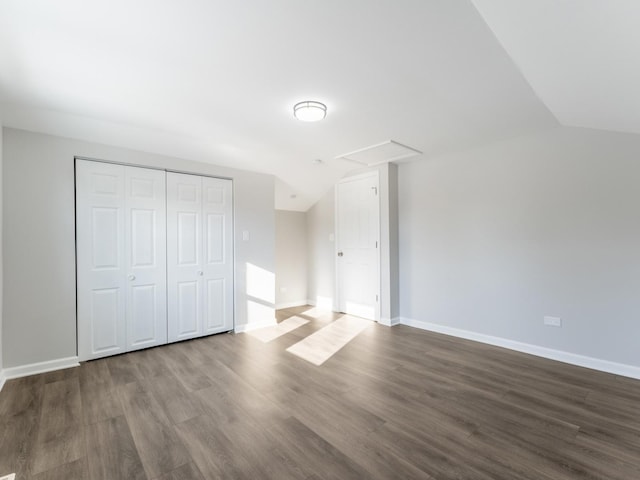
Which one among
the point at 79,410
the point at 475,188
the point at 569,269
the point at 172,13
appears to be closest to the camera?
the point at 172,13

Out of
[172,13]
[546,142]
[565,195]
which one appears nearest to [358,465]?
[172,13]

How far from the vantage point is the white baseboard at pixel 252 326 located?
4223 millimetres

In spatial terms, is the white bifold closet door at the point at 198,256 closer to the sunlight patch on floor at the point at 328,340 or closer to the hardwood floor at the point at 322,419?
the hardwood floor at the point at 322,419

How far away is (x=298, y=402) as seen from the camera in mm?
2383

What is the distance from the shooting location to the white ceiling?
1517mm

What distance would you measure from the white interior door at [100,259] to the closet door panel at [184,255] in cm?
50

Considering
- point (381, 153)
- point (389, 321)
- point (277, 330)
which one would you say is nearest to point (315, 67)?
point (381, 153)

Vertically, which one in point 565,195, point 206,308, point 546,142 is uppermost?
point 546,142

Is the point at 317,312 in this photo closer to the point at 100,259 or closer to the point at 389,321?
the point at 389,321

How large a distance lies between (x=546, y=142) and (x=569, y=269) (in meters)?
1.38

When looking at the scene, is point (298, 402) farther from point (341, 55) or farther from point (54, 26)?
point (54, 26)

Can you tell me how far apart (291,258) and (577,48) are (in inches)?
188

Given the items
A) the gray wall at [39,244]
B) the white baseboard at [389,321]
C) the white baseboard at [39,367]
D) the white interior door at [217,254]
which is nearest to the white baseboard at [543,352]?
the white baseboard at [389,321]

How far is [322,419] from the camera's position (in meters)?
2.15
